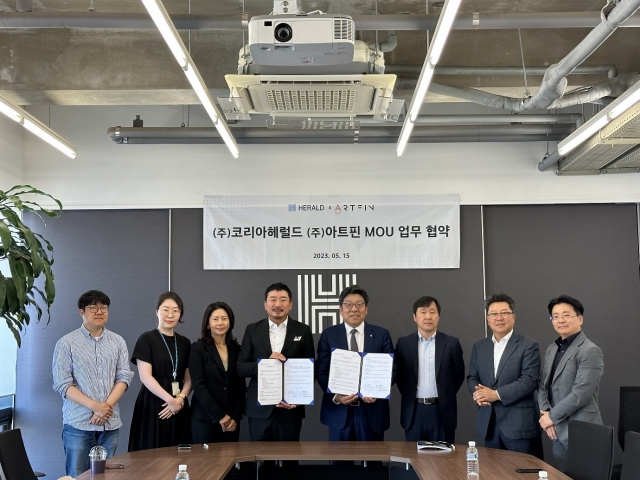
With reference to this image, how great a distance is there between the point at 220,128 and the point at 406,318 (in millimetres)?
3142

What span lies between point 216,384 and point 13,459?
1.87m

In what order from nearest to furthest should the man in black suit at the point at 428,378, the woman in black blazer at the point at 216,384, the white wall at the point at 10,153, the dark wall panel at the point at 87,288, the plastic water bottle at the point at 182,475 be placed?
the plastic water bottle at the point at 182,475 → the woman in black blazer at the point at 216,384 → the man in black suit at the point at 428,378 → the white wall at the point at 10,153 → the dark wall panel at the point at 87,288

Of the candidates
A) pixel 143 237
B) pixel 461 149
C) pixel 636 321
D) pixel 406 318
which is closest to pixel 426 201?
pixel 461 149

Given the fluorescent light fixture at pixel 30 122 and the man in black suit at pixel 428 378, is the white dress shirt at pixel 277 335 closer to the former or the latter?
the man in black suit at pixel 428 378

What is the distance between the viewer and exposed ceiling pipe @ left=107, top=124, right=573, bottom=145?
24.3 feet

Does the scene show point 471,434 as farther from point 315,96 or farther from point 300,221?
point 315,96

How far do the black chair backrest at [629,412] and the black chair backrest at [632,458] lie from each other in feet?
8.33

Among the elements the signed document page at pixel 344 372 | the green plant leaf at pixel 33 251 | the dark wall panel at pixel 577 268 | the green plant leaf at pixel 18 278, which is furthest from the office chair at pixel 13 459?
the dark wall panel at pixel 577 268

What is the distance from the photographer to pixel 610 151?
6742mm

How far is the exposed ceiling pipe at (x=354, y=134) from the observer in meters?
7.39

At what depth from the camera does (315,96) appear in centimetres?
434

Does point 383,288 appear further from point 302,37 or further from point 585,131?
point 302,37

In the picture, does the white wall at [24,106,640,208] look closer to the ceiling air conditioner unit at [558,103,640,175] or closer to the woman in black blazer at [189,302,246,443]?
the ceiling air conditioner unit at [558,103,640,175]

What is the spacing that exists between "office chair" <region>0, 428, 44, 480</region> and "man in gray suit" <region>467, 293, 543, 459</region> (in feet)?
10.2
